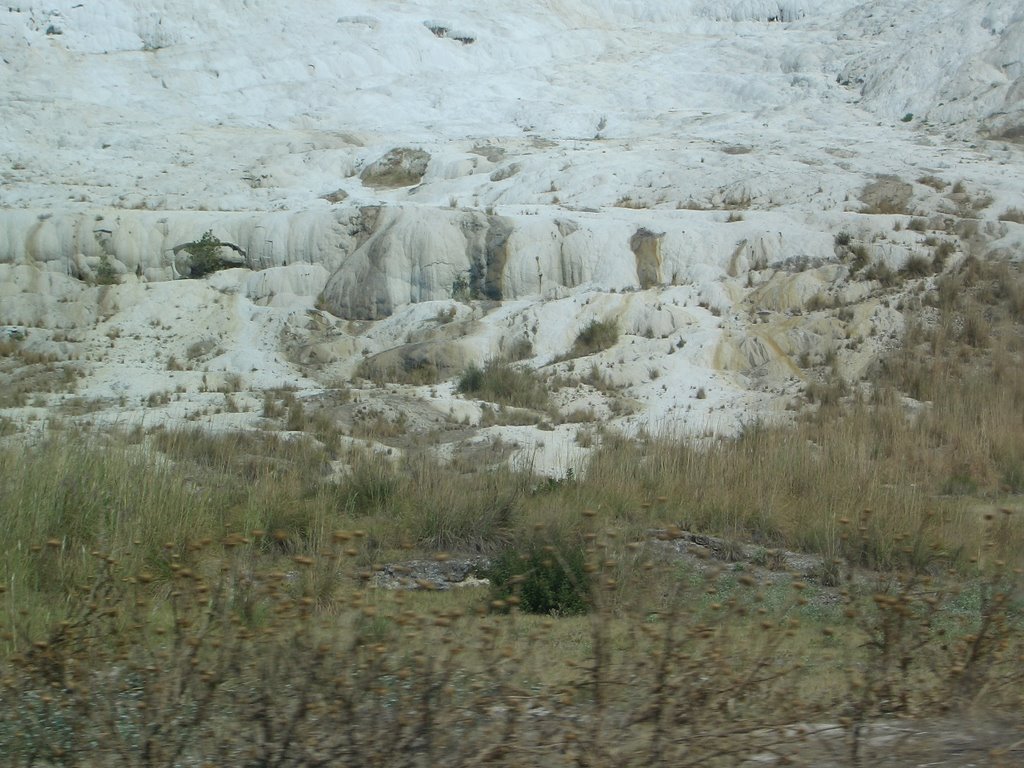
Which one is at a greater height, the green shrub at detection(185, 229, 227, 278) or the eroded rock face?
the eroded rock face

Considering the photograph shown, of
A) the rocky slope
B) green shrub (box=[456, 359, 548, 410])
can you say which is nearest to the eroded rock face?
the rocky slope

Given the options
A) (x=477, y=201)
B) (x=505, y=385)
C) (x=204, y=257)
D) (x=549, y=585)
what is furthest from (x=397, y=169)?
(x=549, y=585)

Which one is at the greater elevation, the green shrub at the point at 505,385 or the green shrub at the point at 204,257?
the green shrub at the point at 204,257

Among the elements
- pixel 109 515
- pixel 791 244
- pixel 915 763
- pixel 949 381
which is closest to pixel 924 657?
pixel 915 763

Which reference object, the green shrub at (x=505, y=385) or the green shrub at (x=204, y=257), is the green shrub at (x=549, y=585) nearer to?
the green shrub at (x=505, y=385)

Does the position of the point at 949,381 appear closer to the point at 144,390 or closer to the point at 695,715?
the point at 144,390

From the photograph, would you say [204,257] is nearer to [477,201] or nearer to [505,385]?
[477,201]

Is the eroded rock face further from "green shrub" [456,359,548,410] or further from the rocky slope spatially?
"green shrub" [456,359,548,410]

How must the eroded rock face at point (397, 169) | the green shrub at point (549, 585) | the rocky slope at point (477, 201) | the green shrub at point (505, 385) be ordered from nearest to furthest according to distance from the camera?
the green shrub at point (549, 585) < the green shrub at point (505, 385) < the rocky slope at point (477, 201) < the eroded rock face at point (397, 169)

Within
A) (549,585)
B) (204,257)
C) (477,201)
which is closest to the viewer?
(549,585)

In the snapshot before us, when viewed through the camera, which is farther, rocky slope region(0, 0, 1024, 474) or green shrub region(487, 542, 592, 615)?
rocky slope region(0, 0, 1024, 474)

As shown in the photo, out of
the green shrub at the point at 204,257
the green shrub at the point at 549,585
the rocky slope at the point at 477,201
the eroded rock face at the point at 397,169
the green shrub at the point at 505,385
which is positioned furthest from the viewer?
the eroded rock face at the point at 397,169

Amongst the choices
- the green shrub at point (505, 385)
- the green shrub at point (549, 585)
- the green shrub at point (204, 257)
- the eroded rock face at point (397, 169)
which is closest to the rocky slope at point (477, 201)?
the eroded rock face at point (397, 169)

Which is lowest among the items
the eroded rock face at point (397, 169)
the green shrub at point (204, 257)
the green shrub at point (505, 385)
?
the green shrub at point (505, 385)
